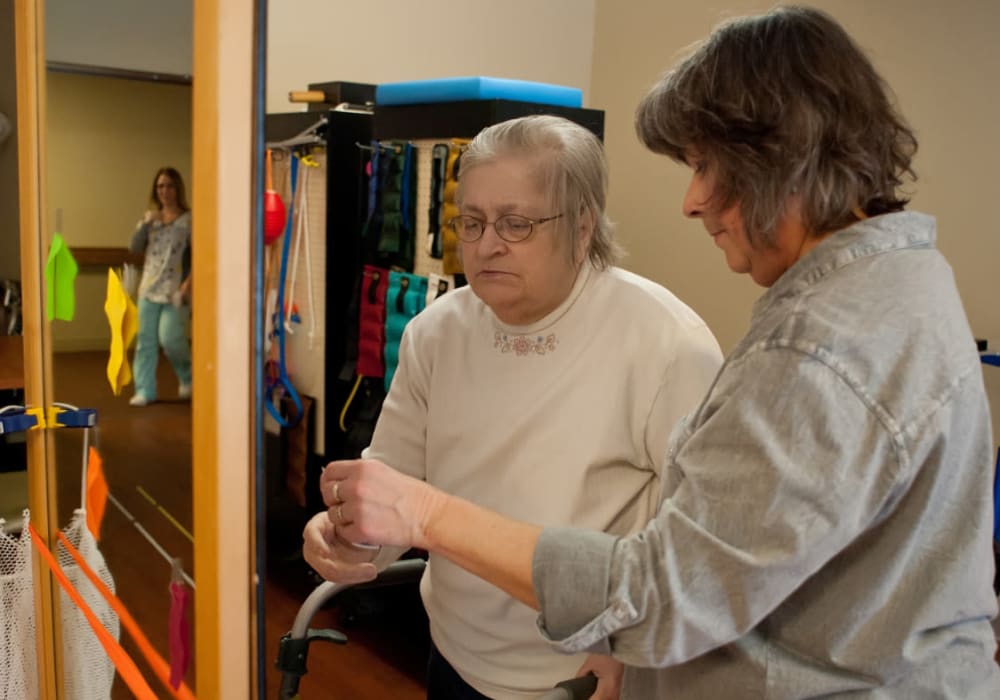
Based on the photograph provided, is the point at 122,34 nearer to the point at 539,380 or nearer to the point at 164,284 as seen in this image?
the point at 164,284

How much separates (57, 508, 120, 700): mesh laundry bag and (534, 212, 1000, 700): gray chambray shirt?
0.85 m

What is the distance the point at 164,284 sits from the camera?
2.95 feet

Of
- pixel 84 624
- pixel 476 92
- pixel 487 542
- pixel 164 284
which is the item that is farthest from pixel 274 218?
pixel 487 542

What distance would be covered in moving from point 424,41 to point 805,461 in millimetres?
3608

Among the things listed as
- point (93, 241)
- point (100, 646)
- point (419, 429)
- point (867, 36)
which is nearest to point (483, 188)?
point (419, 429)

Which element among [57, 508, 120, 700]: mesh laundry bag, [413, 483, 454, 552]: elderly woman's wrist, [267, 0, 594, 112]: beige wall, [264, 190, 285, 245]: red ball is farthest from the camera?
[267, 0, 594, 112]: beige wall

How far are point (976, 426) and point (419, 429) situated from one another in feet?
2.55

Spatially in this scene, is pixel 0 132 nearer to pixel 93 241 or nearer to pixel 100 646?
pixel 93 241

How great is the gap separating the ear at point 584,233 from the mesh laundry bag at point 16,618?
97 centimetres

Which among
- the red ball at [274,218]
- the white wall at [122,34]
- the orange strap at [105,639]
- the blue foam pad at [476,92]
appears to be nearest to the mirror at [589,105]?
the red ball at [274,218]

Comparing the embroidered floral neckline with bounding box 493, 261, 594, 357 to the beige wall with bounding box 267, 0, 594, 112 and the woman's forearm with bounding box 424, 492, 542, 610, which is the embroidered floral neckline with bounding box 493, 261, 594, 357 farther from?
the beige wall with bounding box 267, 0, 594, 112

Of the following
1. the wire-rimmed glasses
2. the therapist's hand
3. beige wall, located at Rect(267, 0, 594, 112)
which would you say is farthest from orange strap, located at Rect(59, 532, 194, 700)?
beige wall, located at Rect(267, 0, 594, 112)

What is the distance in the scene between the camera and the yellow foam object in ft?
3.60

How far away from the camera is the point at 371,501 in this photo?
786 mm
